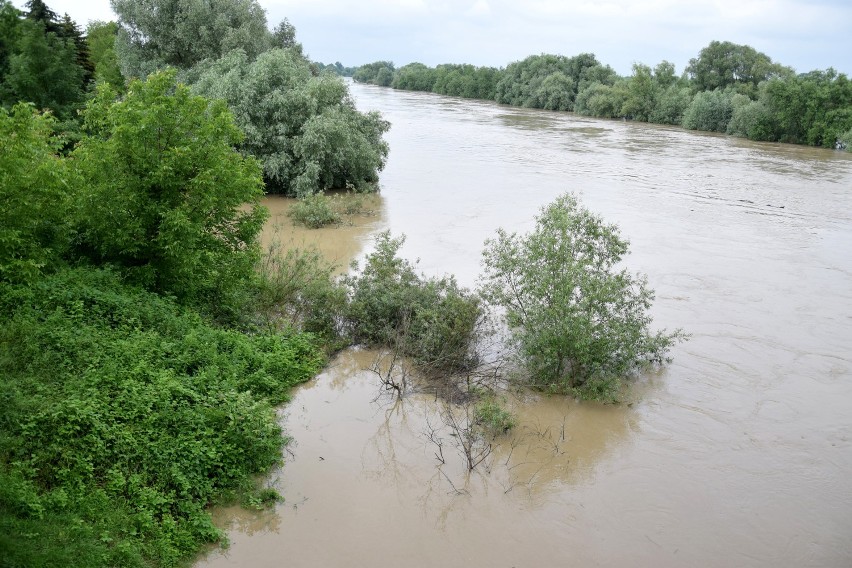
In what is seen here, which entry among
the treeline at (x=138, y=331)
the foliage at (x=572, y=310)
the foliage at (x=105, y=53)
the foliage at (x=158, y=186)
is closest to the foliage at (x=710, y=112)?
the foliage at (x=105, y=53)

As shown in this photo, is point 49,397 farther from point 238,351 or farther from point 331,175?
point 331,175

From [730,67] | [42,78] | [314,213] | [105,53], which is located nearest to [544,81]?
[730,67]

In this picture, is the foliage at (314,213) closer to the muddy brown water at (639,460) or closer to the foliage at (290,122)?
the muddy brown water at (639,460)

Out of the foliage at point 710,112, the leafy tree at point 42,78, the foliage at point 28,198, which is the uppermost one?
the foliage at point 710,112

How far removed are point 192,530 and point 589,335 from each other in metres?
6.43

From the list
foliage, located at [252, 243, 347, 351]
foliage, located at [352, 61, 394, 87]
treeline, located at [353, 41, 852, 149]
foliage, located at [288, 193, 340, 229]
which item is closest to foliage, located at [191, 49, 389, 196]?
foliage, located at [288, 193, 340, 229]

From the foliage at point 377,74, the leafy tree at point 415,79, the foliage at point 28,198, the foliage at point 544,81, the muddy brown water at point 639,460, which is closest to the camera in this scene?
the muddy brown water at point 639,460

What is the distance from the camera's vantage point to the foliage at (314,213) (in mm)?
20766

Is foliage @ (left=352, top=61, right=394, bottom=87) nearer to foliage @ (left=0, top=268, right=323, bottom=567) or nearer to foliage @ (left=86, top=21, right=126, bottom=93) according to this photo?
foliage @ (left=86, top=21, right=126, bottom=93)

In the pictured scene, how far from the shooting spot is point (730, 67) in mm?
68000

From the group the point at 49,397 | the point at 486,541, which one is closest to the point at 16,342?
the point at 49,397

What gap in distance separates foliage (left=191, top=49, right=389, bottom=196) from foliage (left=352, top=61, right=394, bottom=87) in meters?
108

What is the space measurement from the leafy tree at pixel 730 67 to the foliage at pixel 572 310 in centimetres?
6195

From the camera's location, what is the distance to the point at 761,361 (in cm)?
1269
